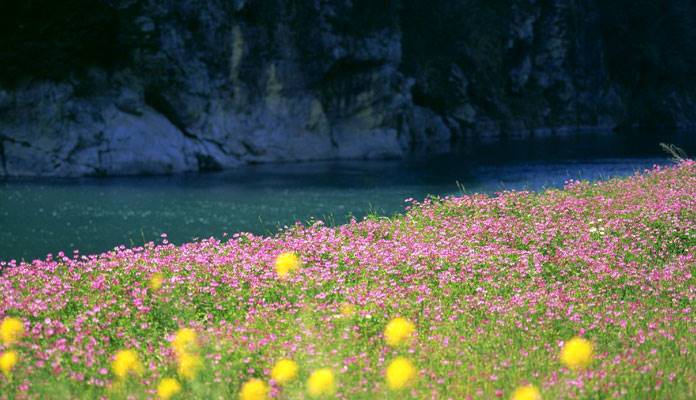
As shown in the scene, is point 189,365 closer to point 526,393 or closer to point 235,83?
point 526,393

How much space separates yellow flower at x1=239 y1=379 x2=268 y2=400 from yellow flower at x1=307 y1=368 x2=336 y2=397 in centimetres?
31

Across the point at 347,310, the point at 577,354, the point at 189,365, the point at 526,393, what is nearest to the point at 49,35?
the point at 347,310

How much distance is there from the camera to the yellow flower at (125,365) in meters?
6.12

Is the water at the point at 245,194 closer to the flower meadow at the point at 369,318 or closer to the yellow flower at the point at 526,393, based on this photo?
the flower meadow at the point at 369,318

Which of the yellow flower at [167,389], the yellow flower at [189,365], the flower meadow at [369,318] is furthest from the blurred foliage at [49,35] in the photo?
the yellow flower at [167,389]

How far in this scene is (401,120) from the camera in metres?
44.4

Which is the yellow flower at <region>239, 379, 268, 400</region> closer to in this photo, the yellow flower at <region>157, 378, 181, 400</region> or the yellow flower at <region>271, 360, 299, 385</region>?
the yellow flower at <region>271, 360, 299, 385</region>

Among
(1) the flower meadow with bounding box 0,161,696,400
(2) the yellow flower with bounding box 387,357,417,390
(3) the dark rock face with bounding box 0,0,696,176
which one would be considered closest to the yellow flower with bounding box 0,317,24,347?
(1) the flower meadow with bounding box 0,161,696,400

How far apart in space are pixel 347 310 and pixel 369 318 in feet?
0.72

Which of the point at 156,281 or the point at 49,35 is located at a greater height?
the point at 49,35

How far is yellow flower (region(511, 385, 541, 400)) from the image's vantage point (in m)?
5.38

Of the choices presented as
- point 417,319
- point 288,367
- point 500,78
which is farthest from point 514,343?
point 500,78

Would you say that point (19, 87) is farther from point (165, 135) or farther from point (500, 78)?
point (500, 78)

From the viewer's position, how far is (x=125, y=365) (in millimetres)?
6160
